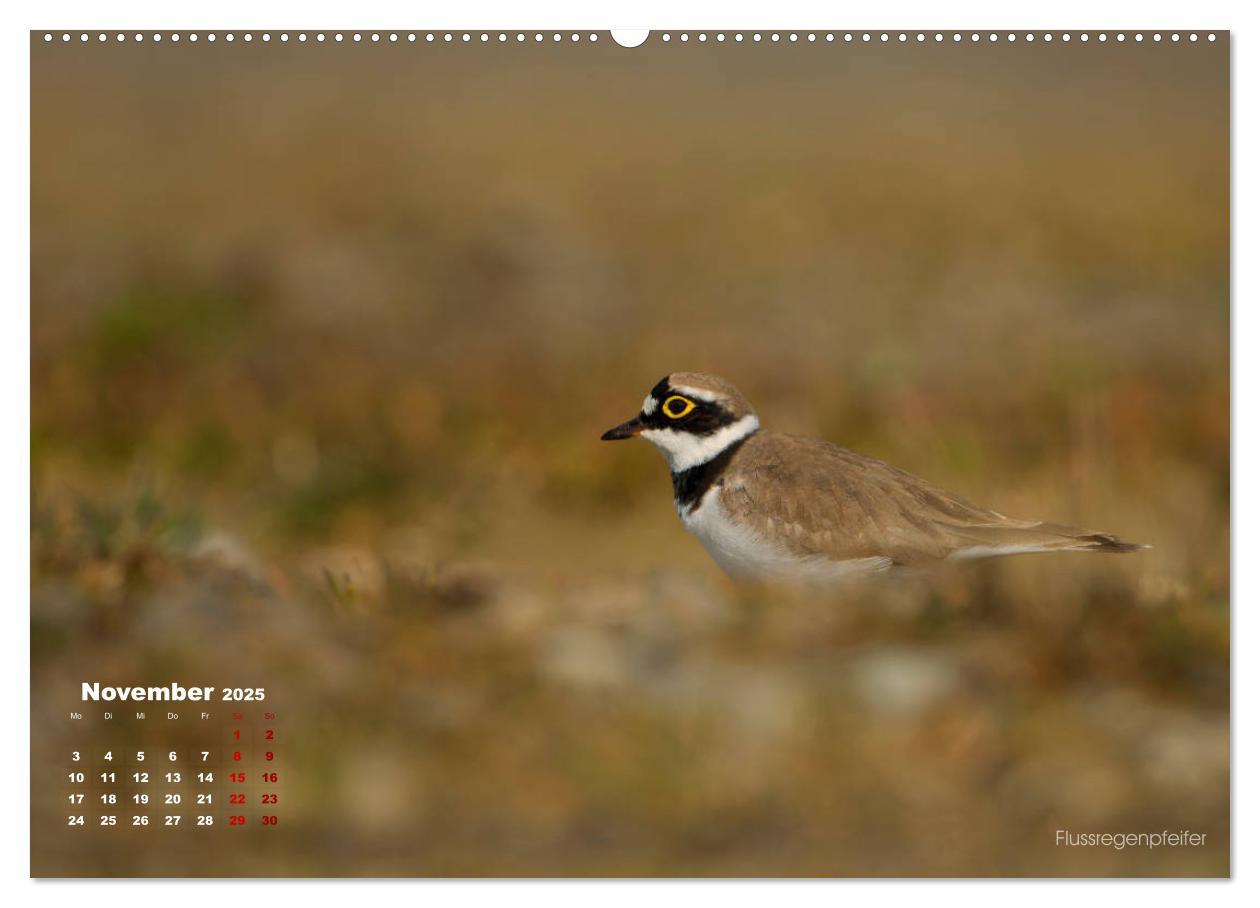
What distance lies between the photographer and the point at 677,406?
6.03 metres

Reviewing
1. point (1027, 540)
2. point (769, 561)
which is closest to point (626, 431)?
point (769, 561)

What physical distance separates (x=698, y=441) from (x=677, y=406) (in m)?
0.15

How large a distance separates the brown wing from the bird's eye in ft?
1.27

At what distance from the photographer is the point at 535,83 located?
7.05 metres

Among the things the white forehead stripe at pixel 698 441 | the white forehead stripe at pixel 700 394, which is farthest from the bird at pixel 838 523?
the white forehead stripe at pixel 700 394

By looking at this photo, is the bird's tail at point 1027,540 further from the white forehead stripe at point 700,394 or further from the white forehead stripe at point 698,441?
the white forehead stripe at point 700,394

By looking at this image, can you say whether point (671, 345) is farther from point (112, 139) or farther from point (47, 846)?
point (47, 846)

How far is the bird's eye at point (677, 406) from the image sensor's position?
6016 mm

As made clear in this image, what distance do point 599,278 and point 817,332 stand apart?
1.82 m

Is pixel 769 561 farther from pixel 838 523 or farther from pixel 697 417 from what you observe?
pixel 697 417

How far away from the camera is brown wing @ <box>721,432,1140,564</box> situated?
5562 millimetres

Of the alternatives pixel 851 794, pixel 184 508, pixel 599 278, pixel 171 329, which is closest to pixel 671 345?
pixel 599 278

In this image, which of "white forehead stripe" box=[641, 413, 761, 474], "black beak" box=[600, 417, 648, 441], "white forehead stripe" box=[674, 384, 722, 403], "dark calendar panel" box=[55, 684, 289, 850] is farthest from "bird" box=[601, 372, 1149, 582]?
"dark calendar panel" box=[55, 684, 289, 850]

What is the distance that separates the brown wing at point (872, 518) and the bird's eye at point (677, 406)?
0.39m
